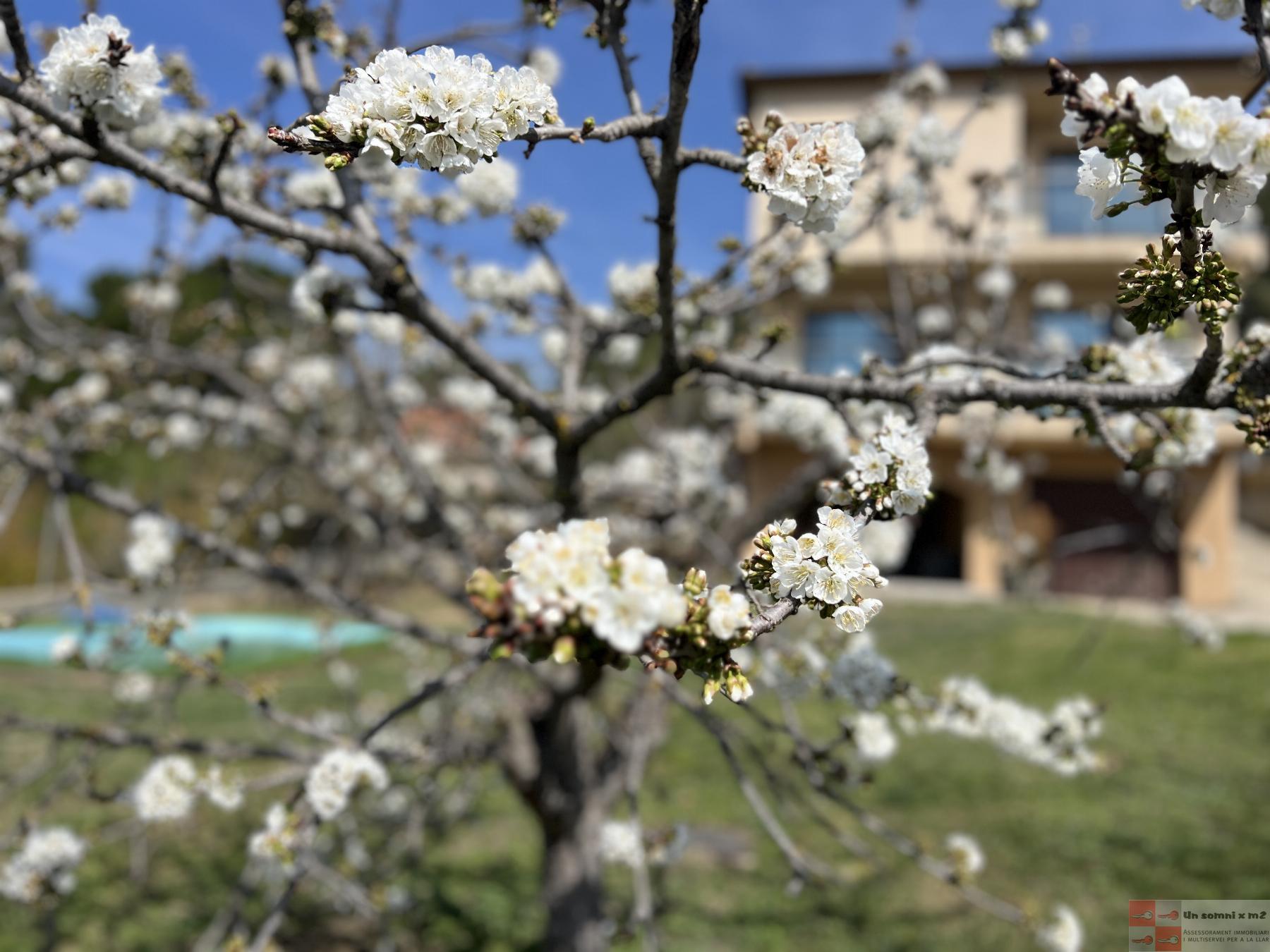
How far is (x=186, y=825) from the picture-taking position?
6.69m

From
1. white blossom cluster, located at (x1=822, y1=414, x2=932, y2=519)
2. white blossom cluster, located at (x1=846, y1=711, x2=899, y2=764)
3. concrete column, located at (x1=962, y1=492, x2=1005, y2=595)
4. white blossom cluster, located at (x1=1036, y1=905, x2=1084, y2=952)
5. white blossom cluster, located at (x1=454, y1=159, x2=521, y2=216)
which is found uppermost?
concrete column, located at (x1=962, y1=492, x2=1005, y2=595)

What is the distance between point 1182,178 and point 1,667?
50.3 ft

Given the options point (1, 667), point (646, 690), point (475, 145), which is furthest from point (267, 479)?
point (1, 667)

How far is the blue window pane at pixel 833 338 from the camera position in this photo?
16.5 meters

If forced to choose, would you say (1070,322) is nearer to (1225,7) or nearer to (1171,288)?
(1225,7)

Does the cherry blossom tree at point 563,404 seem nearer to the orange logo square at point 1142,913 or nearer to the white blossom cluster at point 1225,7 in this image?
the white blossom cluster at point 1225,7

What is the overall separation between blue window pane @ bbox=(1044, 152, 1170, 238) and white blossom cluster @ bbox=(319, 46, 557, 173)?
17237 mm

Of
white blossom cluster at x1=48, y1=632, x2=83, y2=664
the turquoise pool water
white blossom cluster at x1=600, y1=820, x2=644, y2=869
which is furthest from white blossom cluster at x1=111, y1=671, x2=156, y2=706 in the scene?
the turquoise pool water

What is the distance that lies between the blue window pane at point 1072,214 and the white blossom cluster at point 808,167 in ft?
55.2

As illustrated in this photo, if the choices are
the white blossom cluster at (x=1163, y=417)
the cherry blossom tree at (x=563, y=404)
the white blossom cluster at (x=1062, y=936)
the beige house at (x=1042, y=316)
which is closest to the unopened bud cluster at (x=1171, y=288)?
the cherry blossom tree at (x=563, y=404)

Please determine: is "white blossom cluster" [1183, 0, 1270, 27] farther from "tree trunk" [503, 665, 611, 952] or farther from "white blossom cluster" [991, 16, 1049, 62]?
"tree trunk" [503, 665, 611, 952]

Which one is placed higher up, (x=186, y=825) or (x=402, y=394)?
(x=402, y=394)

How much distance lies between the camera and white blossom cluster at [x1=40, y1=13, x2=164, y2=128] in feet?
5.34

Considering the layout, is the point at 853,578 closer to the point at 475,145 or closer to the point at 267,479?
the point at 475,145
